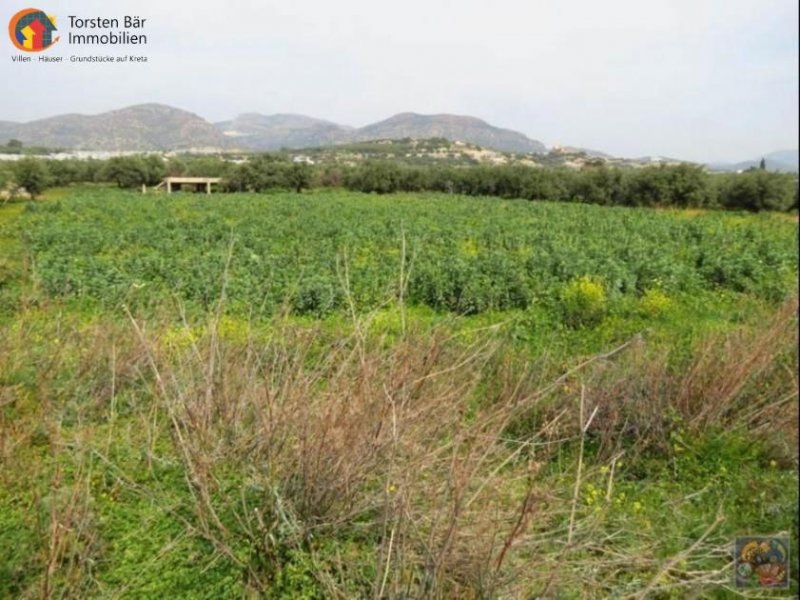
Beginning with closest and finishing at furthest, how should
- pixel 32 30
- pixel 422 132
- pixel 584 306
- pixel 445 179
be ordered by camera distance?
pixel 32 30 → pixel 584 306 → pixel 445 179 → pixel 422 132

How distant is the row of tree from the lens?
34406 millimetres

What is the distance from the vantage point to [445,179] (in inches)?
2031

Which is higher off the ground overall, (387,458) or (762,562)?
(387,458)

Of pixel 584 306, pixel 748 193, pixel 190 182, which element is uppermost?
pixel 190 182

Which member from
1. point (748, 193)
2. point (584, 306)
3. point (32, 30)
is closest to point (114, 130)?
point (32, 30)

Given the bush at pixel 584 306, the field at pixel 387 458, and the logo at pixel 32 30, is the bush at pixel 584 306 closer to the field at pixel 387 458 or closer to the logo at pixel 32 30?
the field at pixel 387 458

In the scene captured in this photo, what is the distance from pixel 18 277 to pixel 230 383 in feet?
35.1

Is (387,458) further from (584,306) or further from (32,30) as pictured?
(584,306)

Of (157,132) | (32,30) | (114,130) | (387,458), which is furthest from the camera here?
(157,132)

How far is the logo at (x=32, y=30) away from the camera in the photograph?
5.78 metres

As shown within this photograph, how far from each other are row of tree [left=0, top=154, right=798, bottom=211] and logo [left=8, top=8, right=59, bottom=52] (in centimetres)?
3314

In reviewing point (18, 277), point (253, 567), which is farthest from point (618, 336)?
point (18, 277)

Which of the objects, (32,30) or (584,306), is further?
(584,306)

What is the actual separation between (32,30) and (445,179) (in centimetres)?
4725
